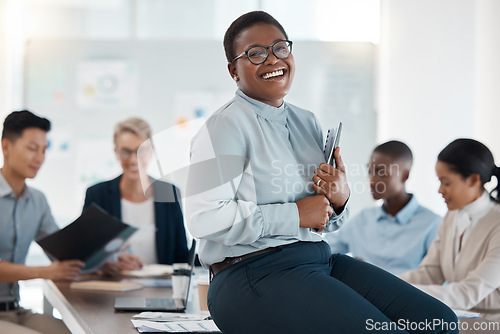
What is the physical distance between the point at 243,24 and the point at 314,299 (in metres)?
0.61

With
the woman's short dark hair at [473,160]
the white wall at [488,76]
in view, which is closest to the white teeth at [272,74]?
the woman's short dark hair at [473,160]

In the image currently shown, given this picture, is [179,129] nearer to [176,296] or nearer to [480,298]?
[176,296]

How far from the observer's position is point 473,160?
2.22 meters

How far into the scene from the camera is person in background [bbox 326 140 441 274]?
285 cm

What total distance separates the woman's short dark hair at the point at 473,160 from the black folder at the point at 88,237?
1237 millimetres

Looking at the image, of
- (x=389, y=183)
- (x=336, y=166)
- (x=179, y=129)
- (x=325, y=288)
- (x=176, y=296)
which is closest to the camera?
(x=325, y=288)

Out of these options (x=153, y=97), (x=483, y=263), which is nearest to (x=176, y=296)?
(x=483, y=263)

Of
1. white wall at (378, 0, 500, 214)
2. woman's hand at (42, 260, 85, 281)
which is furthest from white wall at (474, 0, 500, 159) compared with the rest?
woman's hand at (42, 260, 85, 281)

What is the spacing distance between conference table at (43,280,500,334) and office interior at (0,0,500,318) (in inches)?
114

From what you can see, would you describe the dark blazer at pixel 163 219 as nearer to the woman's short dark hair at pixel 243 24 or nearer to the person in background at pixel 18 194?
the person in background at pixel 18 194

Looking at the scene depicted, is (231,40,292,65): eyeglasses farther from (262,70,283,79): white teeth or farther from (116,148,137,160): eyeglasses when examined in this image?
(116,148,137,160): eyeglasses

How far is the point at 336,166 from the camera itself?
1.29m

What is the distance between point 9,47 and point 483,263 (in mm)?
4217

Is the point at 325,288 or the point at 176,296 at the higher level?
the point at 325,288
